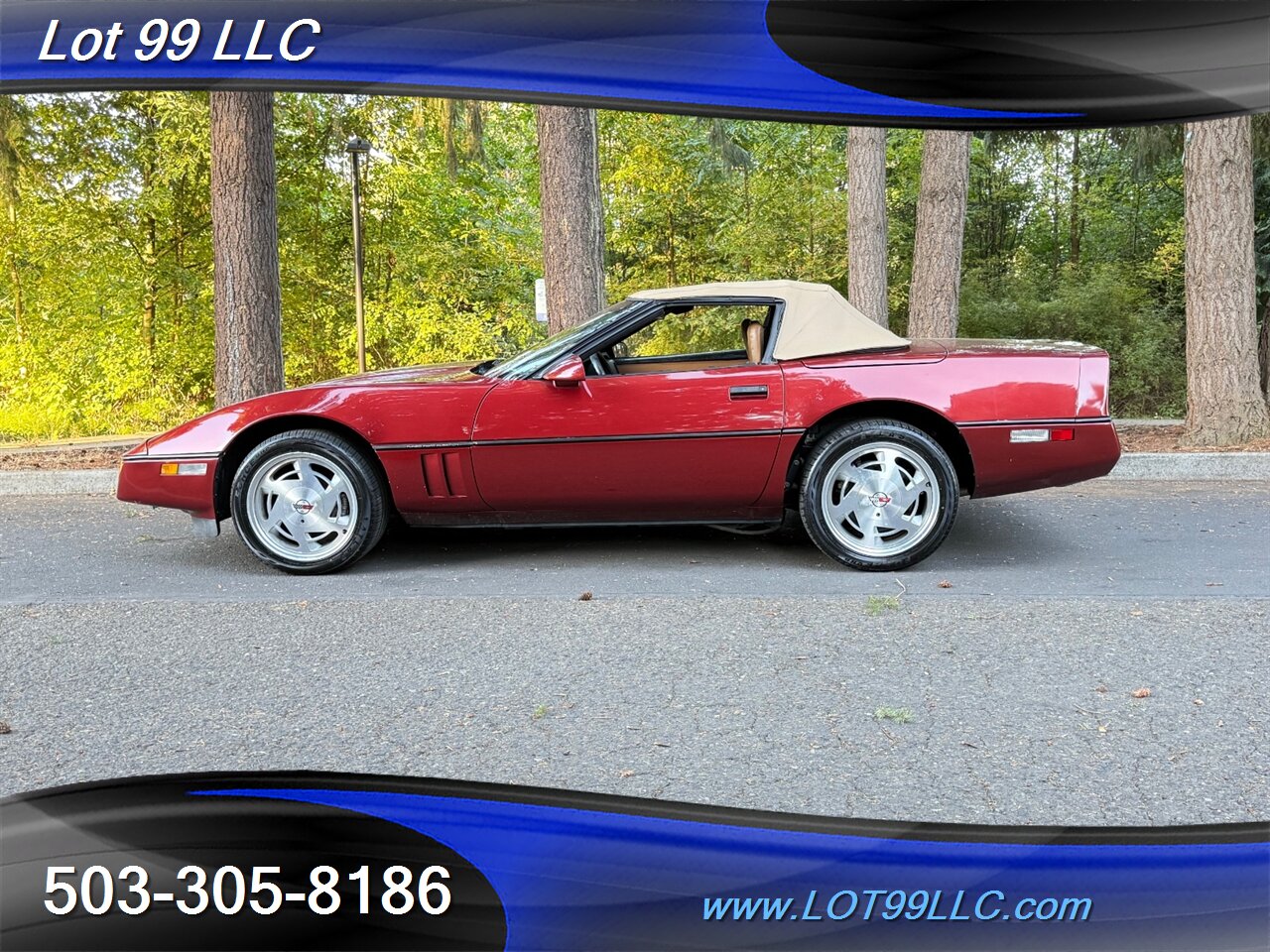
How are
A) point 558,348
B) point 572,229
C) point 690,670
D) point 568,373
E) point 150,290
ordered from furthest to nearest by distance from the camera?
point 150,290, point 572,229, point 558,348, point 568,373, point 690,670

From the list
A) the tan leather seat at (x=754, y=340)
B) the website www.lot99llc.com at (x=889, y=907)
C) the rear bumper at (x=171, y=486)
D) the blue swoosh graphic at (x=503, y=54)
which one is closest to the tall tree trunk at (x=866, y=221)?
the tan leather seat at (x=754, y=340)

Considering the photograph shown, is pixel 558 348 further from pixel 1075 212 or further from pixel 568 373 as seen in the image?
pixel 1075 212

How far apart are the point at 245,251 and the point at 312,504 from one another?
15.5 feet

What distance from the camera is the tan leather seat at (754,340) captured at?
17.9ft

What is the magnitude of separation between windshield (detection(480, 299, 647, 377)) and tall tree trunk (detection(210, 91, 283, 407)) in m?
4.54

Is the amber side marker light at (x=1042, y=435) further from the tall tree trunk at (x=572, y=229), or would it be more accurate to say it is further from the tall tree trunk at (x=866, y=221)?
the tall tree trunk at (x=866, y=221)

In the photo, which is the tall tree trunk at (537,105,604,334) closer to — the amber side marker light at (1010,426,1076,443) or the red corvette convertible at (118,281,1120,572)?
the red corvette convertible at (118,281,1120,572)

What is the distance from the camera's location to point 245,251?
9.11 metres

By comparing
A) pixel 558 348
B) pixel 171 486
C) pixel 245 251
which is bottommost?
pixel 171 486

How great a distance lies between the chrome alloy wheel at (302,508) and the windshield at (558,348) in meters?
0.96

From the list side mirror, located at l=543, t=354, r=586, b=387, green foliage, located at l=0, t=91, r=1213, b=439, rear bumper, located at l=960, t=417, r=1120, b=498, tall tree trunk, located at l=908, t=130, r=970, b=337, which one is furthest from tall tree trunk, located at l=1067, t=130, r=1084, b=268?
side mirror, located at l=543, t=354, r=586, b=387

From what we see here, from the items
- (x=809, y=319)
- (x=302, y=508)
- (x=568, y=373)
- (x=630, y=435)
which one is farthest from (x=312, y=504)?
(x=809, y=319)

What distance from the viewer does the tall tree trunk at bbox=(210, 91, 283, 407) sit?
8.97m

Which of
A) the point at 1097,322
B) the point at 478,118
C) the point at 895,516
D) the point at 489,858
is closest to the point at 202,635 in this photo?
the point at 489,858
